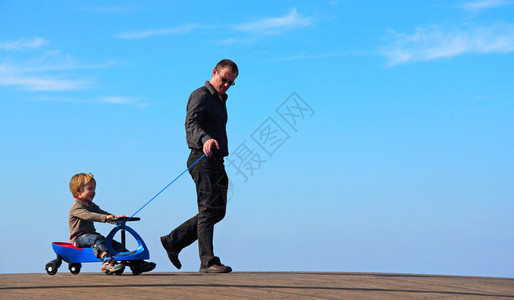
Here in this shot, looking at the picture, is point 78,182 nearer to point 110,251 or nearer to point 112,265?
point 110,251

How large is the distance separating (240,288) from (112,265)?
6.31 feet

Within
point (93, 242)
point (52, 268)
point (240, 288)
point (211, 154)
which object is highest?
point (211, 154)

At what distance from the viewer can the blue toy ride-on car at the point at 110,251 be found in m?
7.10

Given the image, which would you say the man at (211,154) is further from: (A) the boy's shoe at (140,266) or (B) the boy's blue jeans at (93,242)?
(B) the boy's blue jeans at (93,242)

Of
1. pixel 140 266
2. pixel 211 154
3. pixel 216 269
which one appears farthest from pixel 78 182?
pixel 216 269

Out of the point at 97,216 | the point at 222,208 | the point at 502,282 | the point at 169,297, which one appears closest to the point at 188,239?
the point at 222,208

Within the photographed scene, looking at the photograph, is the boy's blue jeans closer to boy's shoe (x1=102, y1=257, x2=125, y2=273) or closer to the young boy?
the young boy

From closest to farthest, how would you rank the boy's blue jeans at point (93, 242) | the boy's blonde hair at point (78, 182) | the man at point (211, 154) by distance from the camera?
the boy's blue jeans at point (93, 242), the man at point (211, 154), the boy's blonde hair at point (78, 182)

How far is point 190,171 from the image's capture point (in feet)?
24.1

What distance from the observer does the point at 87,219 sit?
7164 millimetres

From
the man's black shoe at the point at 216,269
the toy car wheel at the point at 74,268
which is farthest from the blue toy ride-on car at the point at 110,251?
the man's black shoe at the point at 216,269

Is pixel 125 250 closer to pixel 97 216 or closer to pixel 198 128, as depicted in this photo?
pixel 97 216

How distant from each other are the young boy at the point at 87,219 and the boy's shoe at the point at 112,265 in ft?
0.13

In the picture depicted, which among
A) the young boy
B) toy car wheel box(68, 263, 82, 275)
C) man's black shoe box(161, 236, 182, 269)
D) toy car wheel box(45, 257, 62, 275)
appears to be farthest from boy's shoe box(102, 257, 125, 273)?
man's black shoe box(161, 236, 182, 269)
